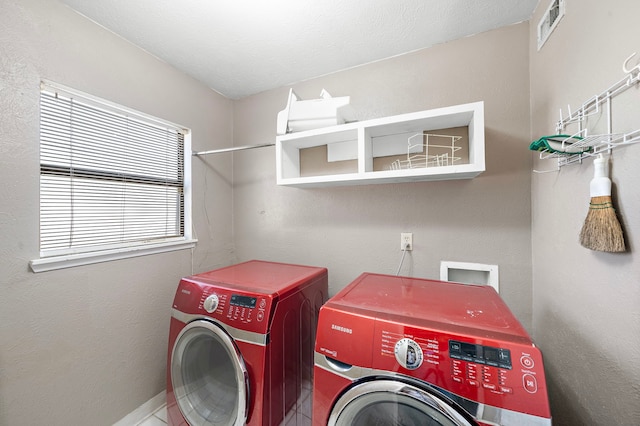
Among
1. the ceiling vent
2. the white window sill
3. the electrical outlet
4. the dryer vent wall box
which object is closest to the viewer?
the ceiling vent

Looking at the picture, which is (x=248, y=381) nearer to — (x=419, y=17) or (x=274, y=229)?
(x=274, y=229)

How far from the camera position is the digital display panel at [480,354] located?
0.67 meters

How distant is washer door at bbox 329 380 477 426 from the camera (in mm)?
691

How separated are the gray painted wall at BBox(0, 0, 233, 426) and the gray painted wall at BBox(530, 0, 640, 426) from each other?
2.25 metres

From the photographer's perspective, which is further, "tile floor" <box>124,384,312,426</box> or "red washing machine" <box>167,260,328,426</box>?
"tile floor" <box>124,384,312,426</box>

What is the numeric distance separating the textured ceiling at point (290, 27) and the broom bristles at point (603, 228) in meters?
1.19

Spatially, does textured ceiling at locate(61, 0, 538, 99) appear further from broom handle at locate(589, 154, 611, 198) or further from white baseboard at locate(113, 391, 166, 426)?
white baseboard at locate(113, 391, 166, 426)

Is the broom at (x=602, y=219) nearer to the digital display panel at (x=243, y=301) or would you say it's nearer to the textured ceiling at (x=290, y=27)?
the textured ceiling at (x=290, y=27)

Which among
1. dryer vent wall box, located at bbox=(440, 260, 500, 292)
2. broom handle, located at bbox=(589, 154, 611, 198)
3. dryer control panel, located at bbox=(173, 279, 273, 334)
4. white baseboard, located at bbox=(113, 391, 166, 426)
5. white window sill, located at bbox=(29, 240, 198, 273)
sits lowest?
white baseboard, located at bbox=(113, 391, 166, 426)

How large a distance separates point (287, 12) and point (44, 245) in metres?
1.78

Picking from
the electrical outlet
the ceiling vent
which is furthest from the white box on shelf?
the ceiling vent

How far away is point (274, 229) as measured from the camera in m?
2.06

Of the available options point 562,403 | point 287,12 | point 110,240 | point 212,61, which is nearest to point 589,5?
point 287,12

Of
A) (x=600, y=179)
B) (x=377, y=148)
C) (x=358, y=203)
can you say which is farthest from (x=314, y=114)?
(x=600, y=179)
